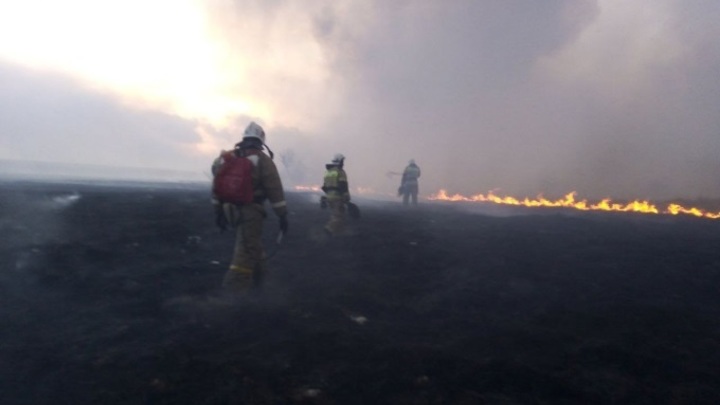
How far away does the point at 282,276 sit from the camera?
9047 millimetres

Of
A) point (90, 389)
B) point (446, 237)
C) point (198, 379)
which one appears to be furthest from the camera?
point (446, 237)

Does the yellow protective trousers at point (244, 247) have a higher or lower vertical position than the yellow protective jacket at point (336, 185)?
lower

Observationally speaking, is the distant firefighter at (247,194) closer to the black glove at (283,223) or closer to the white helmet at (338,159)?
the black glove at (283,223)

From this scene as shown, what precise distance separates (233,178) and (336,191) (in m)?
6.02

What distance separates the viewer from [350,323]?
6566mm

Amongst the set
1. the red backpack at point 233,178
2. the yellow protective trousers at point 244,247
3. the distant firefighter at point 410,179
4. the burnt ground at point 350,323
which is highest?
the distant firefighter at point 410,179

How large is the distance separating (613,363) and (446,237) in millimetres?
8962

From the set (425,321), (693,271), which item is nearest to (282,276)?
(425,321)

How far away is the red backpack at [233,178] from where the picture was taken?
24.2 feet

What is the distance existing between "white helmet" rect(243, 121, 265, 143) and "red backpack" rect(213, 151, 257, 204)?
1.69ft

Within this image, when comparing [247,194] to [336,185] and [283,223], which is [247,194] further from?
[336,185]

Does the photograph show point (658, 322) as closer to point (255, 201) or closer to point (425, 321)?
point (425, 321)

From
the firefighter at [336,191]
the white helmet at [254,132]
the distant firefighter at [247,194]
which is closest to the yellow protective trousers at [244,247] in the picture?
the distant firefighter at [247,194]

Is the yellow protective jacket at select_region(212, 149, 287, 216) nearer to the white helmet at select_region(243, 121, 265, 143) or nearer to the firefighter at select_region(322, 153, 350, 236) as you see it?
the white helmet at select_region(243, 121, 265, 143)
